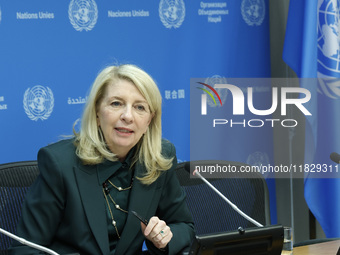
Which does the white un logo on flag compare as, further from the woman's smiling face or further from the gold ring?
the gold ring

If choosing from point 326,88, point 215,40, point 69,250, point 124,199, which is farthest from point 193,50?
point 69,250

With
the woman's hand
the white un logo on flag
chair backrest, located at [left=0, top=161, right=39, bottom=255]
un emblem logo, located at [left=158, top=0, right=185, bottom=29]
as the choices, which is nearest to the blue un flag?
the white un logo on flag

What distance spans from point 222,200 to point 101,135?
2.32 feet

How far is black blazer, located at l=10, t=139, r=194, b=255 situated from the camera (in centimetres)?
186

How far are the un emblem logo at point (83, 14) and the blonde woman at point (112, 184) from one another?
880 millimetres

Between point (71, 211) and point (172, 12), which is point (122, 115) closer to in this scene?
point (71, 211)

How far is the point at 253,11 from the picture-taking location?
11.4ft

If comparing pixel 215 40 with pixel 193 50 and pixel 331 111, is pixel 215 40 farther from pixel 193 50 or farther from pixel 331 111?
pixel 331 111

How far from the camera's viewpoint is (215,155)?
340 centimetres

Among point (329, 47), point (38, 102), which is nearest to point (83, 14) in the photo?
point (38, 102)

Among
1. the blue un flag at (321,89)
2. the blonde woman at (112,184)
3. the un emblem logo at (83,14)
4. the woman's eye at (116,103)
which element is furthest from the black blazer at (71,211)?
the blue un flag at (321,89)

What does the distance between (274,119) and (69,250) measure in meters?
2.06

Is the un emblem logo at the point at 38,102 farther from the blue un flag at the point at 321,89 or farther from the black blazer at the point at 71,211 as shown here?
the blue un flag at the point at 321,89

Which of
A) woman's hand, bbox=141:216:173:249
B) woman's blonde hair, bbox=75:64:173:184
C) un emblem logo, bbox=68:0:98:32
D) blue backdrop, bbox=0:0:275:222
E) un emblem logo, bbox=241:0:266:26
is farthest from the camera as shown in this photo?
un emblem logo, bbox=241:0:266:26
